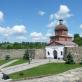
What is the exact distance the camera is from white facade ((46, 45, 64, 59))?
43309 mm

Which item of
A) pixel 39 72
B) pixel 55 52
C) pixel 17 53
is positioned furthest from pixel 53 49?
pixel 39 72

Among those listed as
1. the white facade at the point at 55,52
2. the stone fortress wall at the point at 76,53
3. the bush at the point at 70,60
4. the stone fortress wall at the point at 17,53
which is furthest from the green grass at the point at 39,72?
the stone fortress wall at the point at 17,53

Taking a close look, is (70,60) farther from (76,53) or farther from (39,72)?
(39,72)

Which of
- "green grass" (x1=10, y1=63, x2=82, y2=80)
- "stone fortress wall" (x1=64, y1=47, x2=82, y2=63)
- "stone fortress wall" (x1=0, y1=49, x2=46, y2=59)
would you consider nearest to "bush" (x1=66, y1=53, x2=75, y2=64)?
"stone fortress wall" (x1=64, y1=47, x2=82, y2=63)

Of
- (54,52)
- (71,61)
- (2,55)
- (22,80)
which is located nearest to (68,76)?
(22,80)

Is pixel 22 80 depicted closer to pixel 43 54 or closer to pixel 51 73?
pixel 51 73

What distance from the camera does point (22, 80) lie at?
25531 millimetres

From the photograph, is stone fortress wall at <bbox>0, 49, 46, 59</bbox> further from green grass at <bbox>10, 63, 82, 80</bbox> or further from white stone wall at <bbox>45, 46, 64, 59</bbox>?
green grass at <bbox>10, 63, 82, 80</bbox>

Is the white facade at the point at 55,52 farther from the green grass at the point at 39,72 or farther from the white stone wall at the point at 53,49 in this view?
the green grass at the point at 39,72

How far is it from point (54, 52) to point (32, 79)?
19100 mm

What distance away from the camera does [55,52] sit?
44.7 m

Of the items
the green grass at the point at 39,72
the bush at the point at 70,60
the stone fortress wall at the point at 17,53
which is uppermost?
the stone fortress wall at the point at 17,53

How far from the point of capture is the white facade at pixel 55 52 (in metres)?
43.3

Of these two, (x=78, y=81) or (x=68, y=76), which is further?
(x=68, y=76)
